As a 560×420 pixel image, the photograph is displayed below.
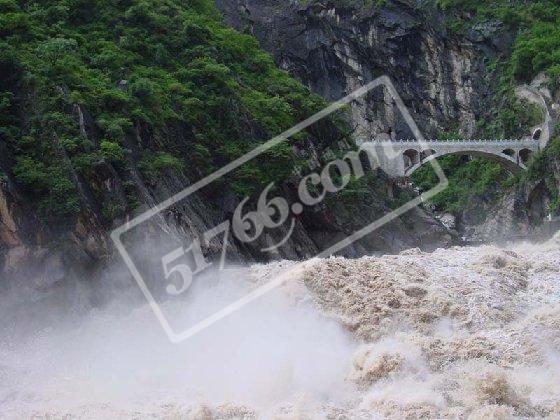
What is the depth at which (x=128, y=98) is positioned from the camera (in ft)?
66.3

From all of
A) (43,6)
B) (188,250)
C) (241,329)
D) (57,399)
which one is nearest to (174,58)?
(43,6)

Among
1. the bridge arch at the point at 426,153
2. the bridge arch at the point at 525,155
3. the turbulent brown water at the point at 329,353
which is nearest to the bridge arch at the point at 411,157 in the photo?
the bridge arch at the point at 426,153

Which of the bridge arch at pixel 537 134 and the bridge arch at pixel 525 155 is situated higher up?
the bridge arch at pixel 537 134

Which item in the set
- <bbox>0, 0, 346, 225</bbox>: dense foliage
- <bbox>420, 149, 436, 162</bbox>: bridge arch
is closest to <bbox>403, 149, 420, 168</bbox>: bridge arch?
<bbox>420, 149, 436, 162</bbox>: bridge arch

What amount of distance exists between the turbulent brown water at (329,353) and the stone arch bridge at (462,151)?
27.4 metres

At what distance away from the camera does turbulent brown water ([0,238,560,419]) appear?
11.8 m

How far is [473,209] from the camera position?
154 ft

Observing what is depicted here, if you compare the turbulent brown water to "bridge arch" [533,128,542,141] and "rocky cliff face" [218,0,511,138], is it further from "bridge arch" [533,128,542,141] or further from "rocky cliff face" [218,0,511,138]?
"rocky cliff face" [218,0,511,138]

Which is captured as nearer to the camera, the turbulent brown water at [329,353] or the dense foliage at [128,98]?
the turbulent brown water at [329,353]

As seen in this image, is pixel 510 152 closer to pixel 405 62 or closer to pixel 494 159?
pixel 494 159

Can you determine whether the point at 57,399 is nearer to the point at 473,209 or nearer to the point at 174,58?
the point at 174,58

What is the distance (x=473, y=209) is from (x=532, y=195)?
213 inches

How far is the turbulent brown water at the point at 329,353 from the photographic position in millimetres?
11781

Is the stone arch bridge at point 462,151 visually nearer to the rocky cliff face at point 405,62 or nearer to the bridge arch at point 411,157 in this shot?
the bridge arch at point 411,157
